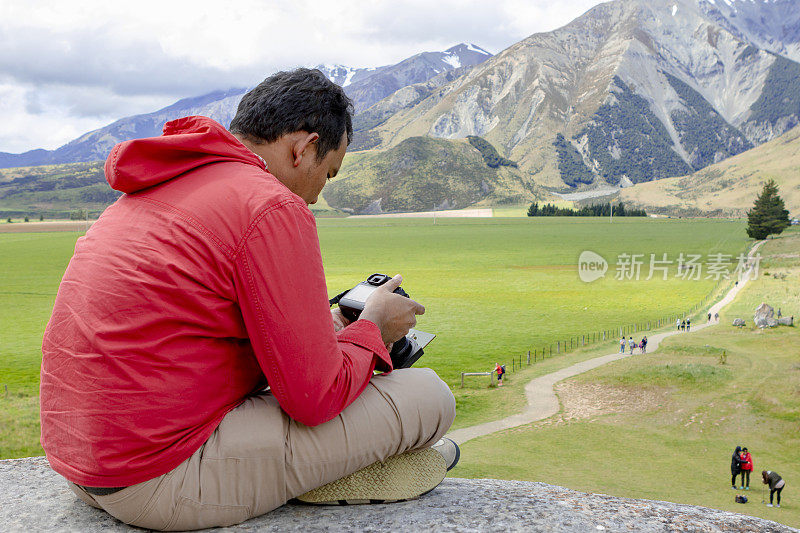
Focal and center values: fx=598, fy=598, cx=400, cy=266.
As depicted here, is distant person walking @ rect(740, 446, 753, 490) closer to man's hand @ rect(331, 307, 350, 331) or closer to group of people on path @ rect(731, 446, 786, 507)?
group of people on path @ rect(731, 446, 786, 507)

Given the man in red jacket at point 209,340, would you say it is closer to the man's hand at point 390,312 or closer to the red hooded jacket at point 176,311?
the red hooded jacket at point 176,311

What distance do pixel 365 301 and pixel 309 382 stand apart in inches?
35.8

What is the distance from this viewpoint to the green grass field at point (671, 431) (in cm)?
1656

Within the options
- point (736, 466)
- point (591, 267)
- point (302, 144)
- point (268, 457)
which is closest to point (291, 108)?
point (302, 144)

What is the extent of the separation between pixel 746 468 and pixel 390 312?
54.3 ft

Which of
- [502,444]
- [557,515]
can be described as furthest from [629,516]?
[502,444]

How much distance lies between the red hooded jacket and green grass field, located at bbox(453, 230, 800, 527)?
14.5 metres

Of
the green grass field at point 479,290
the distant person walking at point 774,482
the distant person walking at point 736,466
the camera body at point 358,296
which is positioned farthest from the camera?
the green grass field at point 479,290

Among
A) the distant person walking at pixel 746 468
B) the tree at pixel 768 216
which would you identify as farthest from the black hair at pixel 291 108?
the tree at pixel 768 216

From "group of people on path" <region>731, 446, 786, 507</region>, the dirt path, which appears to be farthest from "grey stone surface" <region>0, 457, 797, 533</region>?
the dirt path

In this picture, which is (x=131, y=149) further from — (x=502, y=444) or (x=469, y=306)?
(x=469, y=306)

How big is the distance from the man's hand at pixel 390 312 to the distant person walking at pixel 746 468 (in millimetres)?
16267

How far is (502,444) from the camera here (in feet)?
65.8

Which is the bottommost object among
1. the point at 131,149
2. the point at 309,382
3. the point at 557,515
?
the point at 557,515
